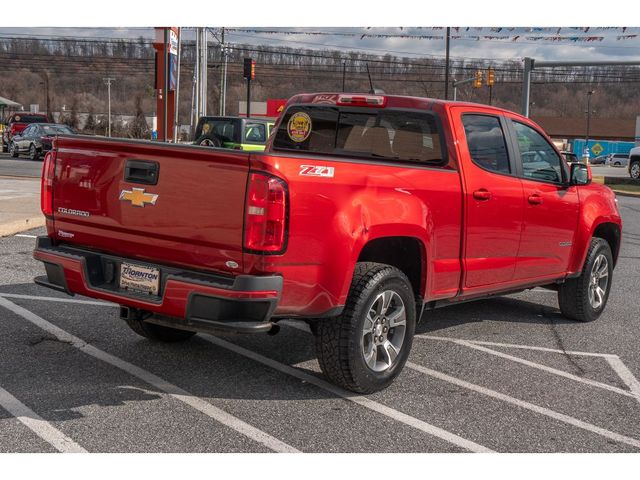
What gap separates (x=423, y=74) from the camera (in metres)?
114

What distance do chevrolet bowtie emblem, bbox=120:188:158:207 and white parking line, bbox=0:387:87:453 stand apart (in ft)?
4.32

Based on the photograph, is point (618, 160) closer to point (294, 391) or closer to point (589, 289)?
point (589, 289)

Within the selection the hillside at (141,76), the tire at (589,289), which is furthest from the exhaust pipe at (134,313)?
the hillside at (141,76)

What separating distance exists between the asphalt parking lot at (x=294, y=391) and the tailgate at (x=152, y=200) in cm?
88

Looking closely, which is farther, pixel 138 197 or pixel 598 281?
pixel 598 281

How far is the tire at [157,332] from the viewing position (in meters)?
5.89

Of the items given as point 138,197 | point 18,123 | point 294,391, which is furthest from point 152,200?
point 18,123

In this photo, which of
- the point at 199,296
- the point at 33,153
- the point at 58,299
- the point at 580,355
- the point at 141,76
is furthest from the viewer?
the point at 141,76

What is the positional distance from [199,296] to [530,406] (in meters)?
2.15

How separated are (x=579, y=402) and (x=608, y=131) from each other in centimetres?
12871

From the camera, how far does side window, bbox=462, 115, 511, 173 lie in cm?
585

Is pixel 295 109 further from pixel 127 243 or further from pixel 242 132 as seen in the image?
pixel 242 132

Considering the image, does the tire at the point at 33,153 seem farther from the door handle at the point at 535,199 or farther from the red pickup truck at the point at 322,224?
the door handle at the point at 535,199

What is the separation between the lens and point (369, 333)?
498 centimetres
